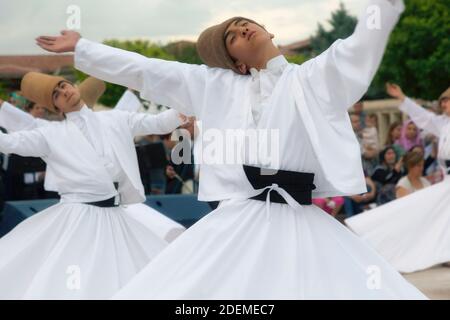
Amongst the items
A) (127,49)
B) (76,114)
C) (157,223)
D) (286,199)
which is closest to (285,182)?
(286,199)

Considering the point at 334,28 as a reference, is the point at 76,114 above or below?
above

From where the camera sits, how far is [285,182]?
16.9 feet

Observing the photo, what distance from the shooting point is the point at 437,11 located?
3453 cm

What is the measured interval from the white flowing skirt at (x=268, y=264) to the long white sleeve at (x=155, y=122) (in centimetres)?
270

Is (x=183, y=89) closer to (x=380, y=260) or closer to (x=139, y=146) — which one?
(x=380, y=260)

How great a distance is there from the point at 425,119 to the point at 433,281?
265 cm

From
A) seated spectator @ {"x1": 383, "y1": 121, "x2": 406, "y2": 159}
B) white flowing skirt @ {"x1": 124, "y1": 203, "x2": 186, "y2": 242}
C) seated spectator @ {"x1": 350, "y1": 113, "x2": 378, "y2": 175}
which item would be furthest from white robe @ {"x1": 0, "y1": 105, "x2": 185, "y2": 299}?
seated spectator @ {"x1": 383, "y1": 121, "x2": 406, "y2": 159}

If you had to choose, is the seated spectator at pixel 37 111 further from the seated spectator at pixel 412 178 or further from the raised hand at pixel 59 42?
the raised hand at pixel 59 42

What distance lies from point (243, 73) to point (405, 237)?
6064 millimetres

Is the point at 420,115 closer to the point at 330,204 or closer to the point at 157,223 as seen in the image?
the point at 330,204

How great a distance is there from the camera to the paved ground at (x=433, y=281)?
8.74m

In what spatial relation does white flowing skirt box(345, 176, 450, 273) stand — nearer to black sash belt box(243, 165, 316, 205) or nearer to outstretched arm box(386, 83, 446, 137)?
outstretched arm box(386, 83, 446, 137)

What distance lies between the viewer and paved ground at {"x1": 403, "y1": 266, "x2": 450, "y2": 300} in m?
8.74

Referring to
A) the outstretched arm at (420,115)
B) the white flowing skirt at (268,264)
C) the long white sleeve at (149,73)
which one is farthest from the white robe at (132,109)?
the white flowing skirt at (268,264)
